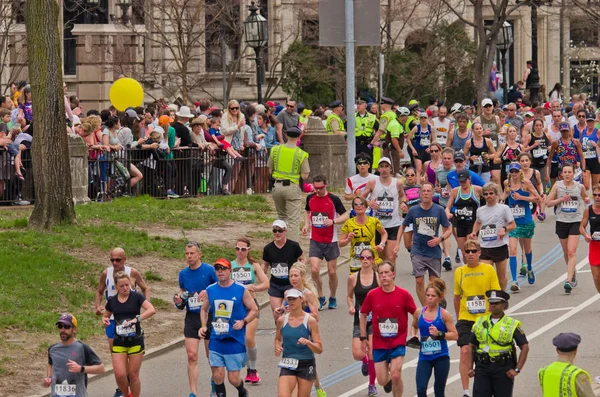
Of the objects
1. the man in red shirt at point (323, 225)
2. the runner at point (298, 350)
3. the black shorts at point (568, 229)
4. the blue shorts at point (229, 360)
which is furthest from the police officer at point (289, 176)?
the runner at point (298, 350)

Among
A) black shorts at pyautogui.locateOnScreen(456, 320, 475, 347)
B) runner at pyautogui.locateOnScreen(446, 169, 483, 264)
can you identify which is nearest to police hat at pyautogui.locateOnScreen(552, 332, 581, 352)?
black shorts at pyautogui.locateOnScreen(456, 320, 475, 347)

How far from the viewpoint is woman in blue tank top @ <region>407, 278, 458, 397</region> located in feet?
47.9

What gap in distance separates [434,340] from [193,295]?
9.96 ft

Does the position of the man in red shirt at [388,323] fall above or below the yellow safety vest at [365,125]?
below

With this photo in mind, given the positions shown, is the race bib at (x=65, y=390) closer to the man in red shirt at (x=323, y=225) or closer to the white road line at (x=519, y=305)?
the white road line at (x=519, y=305)

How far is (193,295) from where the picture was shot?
53.3 feet

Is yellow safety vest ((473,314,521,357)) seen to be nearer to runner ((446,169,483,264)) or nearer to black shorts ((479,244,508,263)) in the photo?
black shorts ((479,244,508,263))

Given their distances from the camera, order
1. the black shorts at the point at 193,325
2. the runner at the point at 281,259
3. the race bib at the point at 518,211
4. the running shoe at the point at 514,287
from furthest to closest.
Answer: the race bib at the point at 518,211, the running shoe at the point at 514,287, the runner at the point at 281,259, the black shorts at the point at 193,325

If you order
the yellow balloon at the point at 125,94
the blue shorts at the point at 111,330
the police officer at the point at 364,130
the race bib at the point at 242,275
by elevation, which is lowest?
the blue shorts at the point at 111,330

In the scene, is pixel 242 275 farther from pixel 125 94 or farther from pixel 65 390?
pixel 125 94

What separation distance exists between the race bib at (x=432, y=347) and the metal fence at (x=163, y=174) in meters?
11.7

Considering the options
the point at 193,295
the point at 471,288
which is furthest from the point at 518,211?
the point at 193,295

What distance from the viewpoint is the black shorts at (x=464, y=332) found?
603 inches

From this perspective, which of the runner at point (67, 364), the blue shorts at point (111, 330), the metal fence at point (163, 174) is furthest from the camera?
the metal fence at point (163, 174)
